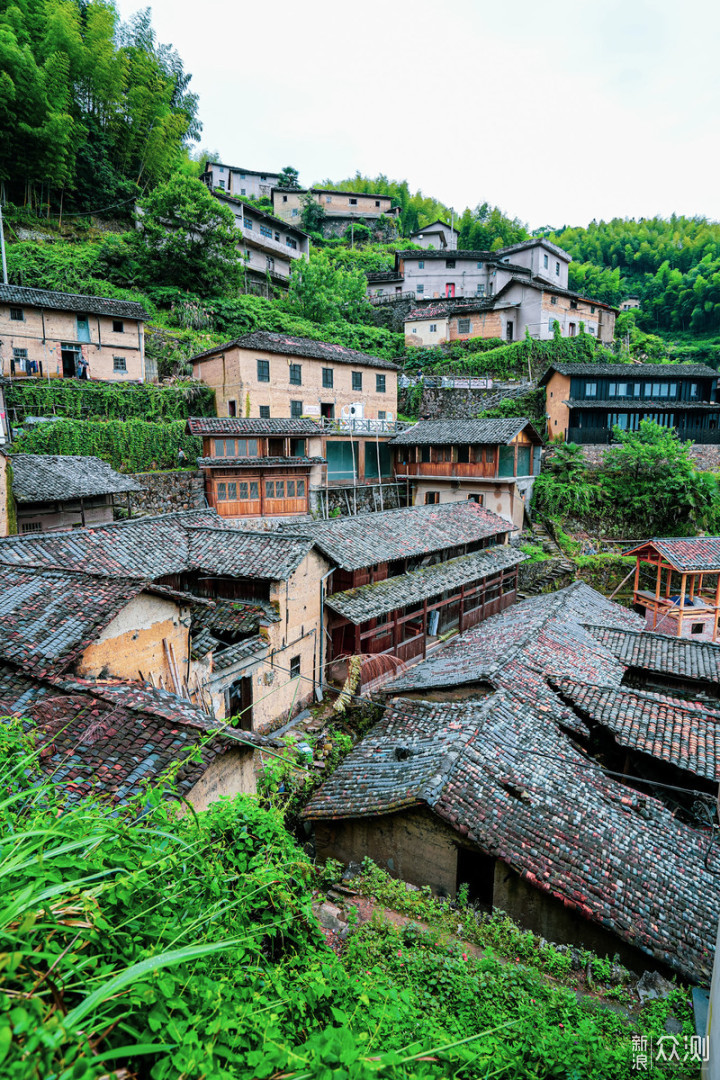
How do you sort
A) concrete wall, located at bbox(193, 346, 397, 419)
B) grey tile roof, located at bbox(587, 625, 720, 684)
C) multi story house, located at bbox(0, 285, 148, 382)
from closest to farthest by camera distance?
grey tile roof, located at bbox(587, 625, 720, 684), multi story house, located at bbox(0, 285, 148, 382), concrete wall, located at bbox(193, 346, 397, 419)

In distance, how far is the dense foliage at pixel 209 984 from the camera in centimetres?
221

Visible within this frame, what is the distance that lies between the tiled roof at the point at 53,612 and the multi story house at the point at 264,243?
46435 mm

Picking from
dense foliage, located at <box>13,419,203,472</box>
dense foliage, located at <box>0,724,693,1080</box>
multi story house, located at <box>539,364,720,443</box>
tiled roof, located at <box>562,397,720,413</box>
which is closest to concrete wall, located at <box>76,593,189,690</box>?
dense foliage, located at <box>0,724,693,1080</box>

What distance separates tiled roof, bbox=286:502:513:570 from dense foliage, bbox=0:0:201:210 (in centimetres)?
4164

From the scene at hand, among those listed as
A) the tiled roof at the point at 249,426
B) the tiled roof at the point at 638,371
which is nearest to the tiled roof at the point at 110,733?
the tiled roof at the point at 249,426

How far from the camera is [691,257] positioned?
71.3 metres

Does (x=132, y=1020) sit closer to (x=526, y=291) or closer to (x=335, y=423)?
(x=335, y=423)

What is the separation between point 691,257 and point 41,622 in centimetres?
8972

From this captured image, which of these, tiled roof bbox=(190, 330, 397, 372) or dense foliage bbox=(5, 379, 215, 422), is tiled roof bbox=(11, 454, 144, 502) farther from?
tiled roof bbox=(190, 330, 397, 372)

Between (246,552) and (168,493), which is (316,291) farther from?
(246,552)

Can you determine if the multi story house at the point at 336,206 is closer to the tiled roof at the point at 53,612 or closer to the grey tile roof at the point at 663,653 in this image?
the grey tile roof at the point at 663,653

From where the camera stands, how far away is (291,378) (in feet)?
106

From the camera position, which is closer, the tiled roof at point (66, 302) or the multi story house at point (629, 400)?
the tiled roof at point (66, 302)

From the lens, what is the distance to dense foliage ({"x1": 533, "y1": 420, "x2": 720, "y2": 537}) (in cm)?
3166
